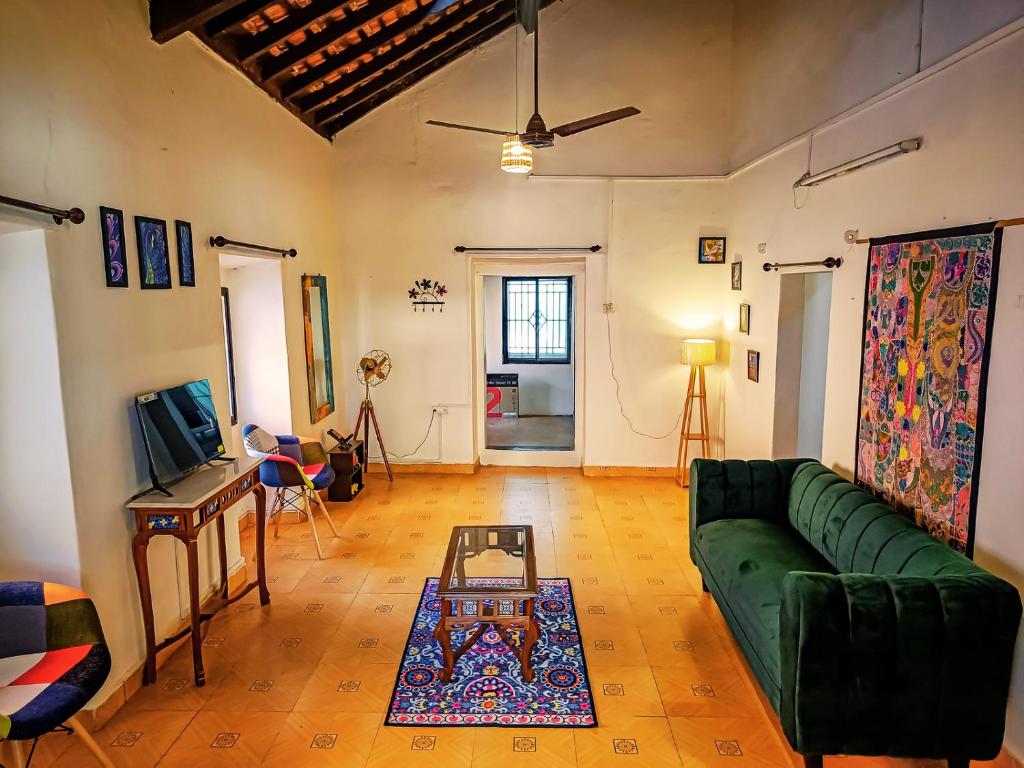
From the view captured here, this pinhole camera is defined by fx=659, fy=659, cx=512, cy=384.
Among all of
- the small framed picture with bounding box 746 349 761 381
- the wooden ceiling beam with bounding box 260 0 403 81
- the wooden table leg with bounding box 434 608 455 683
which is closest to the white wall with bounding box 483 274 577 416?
Answer: the small framed picture with bounding box 746 349 761 381

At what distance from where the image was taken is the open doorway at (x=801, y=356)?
529 centimetres

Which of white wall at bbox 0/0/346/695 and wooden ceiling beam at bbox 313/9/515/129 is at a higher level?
wooden ceiling beam at bbox 313/9/515/129

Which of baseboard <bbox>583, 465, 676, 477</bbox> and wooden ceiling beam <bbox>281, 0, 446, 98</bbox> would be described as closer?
wooden ceiling beam <bbox>281, 0, 446, 98</bbox>

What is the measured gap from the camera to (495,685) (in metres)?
3.48

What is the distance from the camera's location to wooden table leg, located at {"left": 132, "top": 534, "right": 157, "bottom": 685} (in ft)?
10.9

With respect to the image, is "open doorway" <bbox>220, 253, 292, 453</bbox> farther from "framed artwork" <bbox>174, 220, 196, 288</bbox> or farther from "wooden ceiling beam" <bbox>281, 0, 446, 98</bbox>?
"wooden ceiling beam" <bbox>281, 0, 446, 98</bbox>

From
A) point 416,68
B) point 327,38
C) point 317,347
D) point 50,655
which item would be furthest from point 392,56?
point 50,655

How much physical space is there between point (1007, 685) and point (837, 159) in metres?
3.15

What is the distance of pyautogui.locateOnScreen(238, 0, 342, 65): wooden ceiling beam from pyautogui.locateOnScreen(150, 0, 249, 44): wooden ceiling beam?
896 millimetres

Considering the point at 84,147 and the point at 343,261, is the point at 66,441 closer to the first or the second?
the point at 84,147

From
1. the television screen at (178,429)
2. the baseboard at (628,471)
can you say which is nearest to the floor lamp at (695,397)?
the baseboard at (628,471)

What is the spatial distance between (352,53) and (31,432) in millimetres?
3812

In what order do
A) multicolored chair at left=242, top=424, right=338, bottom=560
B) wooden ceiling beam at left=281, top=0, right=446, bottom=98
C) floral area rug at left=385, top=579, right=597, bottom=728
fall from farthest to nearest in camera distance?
wooden ceiling beam at left=281, top=0, right=446, bottom=98 → multicolored chair at left=242, top=424, right=338, bottom=560 → floral area rug at left=385, top=579, right=597, bottom=728

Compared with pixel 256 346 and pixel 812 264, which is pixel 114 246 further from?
pixel 812 264
